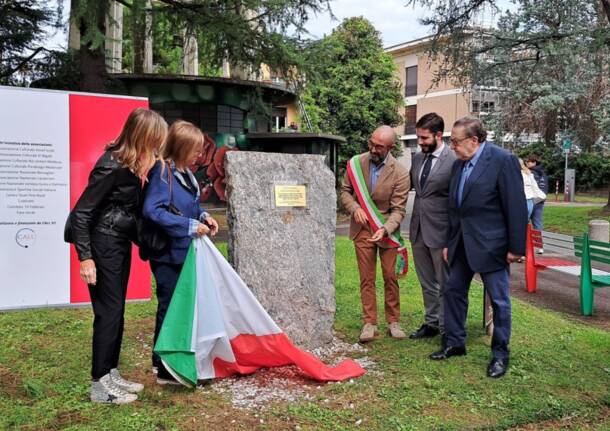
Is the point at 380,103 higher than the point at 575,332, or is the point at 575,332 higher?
the point at 380,103

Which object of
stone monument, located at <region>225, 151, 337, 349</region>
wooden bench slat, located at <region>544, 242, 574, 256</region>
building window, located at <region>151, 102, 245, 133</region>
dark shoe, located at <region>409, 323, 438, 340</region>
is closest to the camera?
stone monument, located at <region>225, 151, 337, 349</region>

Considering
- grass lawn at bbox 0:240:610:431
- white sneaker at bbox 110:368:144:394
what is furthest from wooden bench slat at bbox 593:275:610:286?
white sneaker at bbox 110:368:144:394

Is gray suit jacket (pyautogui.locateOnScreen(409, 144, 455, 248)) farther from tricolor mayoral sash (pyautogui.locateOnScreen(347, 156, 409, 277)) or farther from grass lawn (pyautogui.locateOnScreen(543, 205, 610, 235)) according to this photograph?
grass lawn (pyautogui.locateOnScreen(543, 205, 610, 235))

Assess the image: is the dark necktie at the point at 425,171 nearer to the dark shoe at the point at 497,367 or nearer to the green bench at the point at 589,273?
the dark shoe at the point at 497,367

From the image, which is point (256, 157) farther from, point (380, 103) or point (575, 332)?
point (380, 103)

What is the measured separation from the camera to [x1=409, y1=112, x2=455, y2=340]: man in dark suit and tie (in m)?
5.10

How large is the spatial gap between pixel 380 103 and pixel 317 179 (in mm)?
21662

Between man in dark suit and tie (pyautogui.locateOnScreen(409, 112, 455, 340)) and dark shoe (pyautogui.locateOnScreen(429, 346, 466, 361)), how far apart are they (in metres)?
0.44

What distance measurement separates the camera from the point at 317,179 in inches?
205

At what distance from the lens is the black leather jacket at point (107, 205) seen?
3.61 metres

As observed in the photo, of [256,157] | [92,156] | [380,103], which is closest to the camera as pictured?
[256,157]

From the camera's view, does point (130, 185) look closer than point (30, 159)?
Yes

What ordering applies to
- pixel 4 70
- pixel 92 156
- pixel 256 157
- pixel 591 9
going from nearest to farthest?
A: 1. pixel 256 157
2. pixel 92 156
3. pixel 4 70
4. pixel 591 9

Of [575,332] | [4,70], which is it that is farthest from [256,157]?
[4,70]
